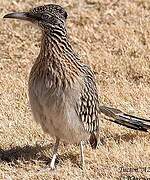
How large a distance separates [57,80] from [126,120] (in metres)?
1.52

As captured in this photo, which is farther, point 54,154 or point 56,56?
point 54,154

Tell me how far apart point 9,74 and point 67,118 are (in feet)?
11.6

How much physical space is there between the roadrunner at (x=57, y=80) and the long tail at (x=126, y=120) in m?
0.92

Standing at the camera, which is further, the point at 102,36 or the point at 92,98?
the point at 102,36

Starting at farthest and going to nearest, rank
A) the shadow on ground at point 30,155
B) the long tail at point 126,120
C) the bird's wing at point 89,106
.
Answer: the long tail at point 126,120
the shadow on ground at point 30,155
the bird's wing at point 89,106

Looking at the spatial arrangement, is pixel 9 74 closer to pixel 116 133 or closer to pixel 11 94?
pixel 11 94

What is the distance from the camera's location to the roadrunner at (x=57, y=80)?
6.85 m

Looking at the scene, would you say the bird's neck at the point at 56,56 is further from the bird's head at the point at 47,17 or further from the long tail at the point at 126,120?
the long tail at the point at 126,120

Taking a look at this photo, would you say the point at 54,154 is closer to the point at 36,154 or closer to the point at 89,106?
the point at 36,154

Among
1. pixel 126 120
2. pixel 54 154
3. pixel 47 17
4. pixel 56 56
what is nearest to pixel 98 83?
pixel 126 120

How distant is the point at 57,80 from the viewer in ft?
22.5

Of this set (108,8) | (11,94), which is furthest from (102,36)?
(11,94)

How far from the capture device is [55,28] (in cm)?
684

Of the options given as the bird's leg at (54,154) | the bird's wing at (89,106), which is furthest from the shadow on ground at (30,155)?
the bird's wing at (89,106)
